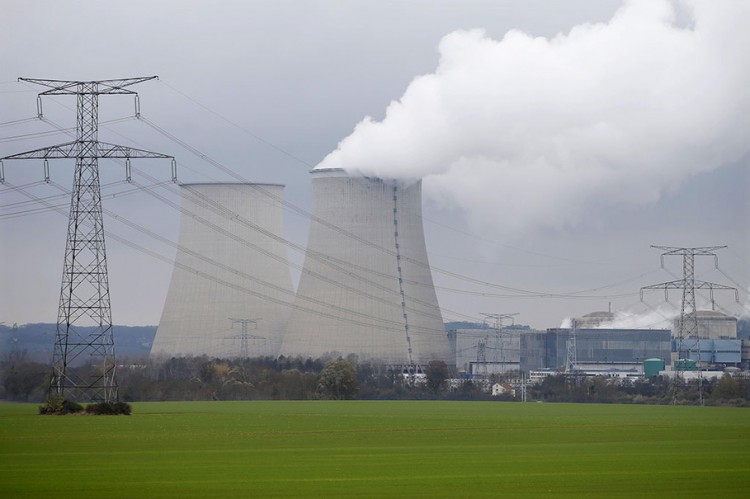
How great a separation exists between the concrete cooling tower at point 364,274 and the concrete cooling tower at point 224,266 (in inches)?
113

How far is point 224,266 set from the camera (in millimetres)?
45219

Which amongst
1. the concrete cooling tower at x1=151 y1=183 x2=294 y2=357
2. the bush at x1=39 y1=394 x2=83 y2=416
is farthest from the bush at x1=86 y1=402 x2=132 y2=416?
the concrete cooling tower at x1=151 y1=183 x2=294 y2=357

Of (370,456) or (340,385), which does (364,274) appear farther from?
(370,456)

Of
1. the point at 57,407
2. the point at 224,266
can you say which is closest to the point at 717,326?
the point at 224,266

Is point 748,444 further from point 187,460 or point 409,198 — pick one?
point 409,198

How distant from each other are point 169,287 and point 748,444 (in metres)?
29.1

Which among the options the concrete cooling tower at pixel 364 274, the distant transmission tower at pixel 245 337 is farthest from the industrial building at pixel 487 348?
the concrete cooling tower at pixel 364 274

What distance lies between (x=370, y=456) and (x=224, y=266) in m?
28.2

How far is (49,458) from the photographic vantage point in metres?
17.0

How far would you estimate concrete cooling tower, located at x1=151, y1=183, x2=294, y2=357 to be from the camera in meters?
44.1

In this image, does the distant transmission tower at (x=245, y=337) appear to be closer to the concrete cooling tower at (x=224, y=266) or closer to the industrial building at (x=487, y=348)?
the concrete cooling tower at (x=224, y=266)

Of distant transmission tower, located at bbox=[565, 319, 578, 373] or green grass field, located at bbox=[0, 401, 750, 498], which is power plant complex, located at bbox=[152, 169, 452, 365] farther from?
distant transmission tower, located at bbox=[565, 319, 578, 373]

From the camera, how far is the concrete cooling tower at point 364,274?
40625mm

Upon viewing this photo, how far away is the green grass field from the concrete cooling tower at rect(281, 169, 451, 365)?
11.3 meters
